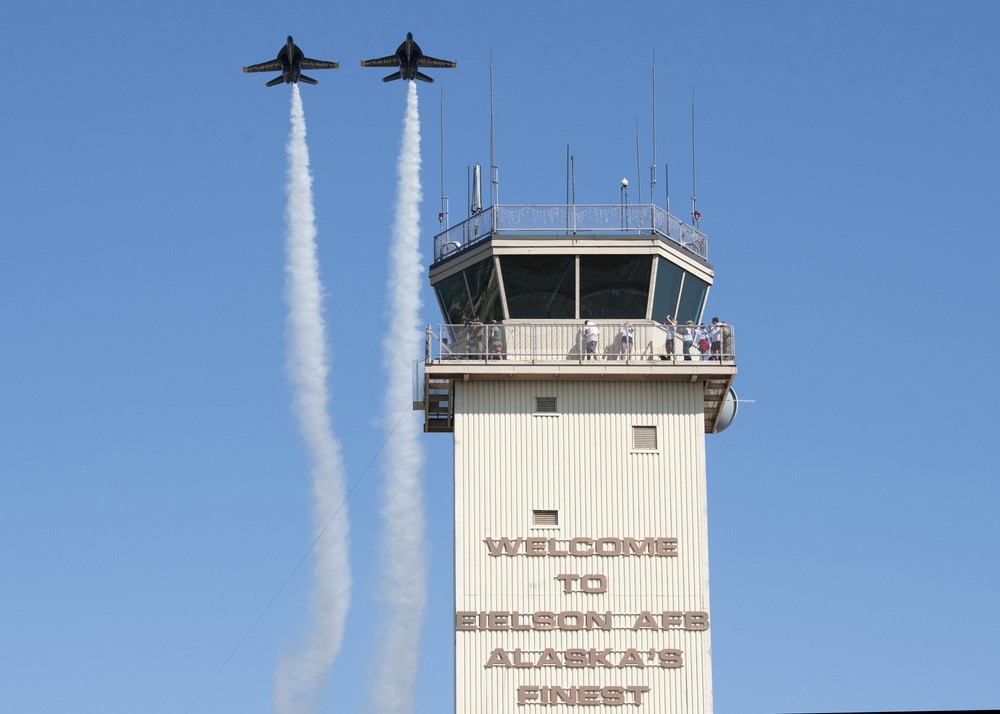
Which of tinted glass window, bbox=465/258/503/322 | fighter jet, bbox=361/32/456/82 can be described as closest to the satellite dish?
tinted glass window, bbox=465/258/503/322

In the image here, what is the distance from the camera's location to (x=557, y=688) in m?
57.4

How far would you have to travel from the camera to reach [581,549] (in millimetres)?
58438

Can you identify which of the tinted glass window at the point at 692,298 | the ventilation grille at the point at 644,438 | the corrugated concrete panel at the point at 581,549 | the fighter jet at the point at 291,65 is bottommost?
the corrugated concrete panel at the point at 581,549

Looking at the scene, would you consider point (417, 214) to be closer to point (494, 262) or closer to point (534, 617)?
point (494, 262)

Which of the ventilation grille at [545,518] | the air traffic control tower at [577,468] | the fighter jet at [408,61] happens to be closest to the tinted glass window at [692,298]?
the air traffic control tower at [577,468]

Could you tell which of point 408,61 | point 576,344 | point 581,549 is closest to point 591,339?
point 576,344

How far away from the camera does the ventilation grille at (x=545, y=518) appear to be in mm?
58688

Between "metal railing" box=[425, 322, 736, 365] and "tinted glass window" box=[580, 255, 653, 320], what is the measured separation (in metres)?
0.52

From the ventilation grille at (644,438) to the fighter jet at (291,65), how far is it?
39.4 meters

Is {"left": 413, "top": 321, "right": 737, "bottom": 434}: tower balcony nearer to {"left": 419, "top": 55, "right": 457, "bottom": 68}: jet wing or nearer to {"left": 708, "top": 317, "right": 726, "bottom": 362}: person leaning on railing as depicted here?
{"left": 708, "top": 317, "right": 726, "bottom": 362}: person leaning on railing

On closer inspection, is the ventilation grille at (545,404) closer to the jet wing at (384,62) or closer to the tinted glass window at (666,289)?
the tinted glass window at (666,289)

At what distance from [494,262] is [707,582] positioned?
34.9 ft

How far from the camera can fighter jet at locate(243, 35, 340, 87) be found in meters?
94.3

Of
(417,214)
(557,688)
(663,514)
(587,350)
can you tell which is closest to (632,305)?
(587,350)
